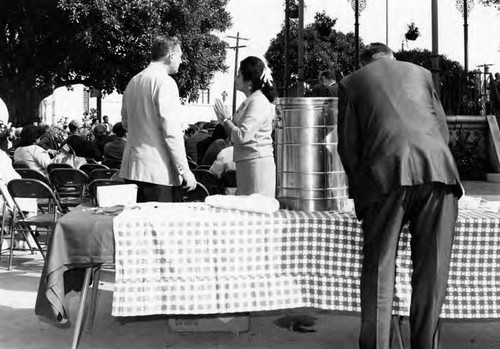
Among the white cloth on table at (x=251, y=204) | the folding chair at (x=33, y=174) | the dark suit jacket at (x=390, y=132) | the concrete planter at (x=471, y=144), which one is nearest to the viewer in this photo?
the dark suit jacket at (x=390, y=132)

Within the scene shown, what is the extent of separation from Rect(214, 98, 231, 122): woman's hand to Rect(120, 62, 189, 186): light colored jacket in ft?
1.06

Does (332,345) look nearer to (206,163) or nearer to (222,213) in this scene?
(222,213)

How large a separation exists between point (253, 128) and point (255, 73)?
435 mm

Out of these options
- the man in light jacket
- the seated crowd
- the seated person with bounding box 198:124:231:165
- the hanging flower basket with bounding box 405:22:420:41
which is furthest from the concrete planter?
the hanging flower basket with bounding box 405:22:420:41

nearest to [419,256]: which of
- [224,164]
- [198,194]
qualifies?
[198,194]

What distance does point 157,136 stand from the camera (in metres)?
5.16

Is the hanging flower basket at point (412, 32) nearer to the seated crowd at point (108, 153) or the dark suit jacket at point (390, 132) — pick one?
the seated crowd at point (108, 153)

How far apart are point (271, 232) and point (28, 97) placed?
26839 millimetres

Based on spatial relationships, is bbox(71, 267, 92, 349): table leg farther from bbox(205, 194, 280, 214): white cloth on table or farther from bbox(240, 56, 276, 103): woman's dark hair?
bbox(240, 56, 276, 103): woman's dark hair

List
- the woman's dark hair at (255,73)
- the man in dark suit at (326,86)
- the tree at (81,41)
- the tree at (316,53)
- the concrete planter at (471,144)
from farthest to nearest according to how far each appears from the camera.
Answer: the tree at (316,53) → the tree at (81,41) → the concrete planter at (471,144) → the man in dark suit at (326,86) → the woman's dark hair at (255,73)

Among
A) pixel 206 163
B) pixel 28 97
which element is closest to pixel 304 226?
pixel 206 163

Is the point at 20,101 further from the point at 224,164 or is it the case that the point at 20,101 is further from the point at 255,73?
the point at 255,73

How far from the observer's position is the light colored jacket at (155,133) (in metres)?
5.07

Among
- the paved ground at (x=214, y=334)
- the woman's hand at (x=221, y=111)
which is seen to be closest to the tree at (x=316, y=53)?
the paved ground at (x=214, y=334)
